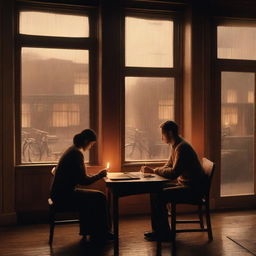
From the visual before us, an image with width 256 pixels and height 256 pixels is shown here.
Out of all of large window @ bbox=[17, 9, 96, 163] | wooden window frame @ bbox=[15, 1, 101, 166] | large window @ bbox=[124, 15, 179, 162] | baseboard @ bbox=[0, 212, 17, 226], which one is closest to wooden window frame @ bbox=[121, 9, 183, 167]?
large window @ bbox=[124, 15, 179, 162]

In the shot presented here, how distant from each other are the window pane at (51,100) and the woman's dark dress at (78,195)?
3.73 feet

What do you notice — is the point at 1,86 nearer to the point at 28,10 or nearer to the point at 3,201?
the point at 28,10

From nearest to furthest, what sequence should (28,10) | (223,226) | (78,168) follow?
1. (78,168)
2. (223,226)
3. (28,10)

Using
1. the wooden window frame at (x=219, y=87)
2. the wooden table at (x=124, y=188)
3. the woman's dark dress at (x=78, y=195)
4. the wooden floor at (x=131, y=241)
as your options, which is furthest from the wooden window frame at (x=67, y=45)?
the wooden window frame at (x=219, y=87)

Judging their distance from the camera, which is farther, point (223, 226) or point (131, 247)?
point (223, 226)

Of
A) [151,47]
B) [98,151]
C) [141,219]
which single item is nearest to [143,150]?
[98,151]

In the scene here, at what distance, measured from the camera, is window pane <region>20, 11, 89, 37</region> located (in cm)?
462

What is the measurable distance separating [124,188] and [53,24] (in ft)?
8.08

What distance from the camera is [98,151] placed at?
4.86 meters

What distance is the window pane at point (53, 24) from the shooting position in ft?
15.1

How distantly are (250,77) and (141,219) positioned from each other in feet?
8.41

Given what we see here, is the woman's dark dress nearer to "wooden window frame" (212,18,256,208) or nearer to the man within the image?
the man

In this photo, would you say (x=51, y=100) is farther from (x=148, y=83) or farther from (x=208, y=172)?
(x=208, y=172)

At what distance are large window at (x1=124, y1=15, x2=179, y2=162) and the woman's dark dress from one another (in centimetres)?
139
